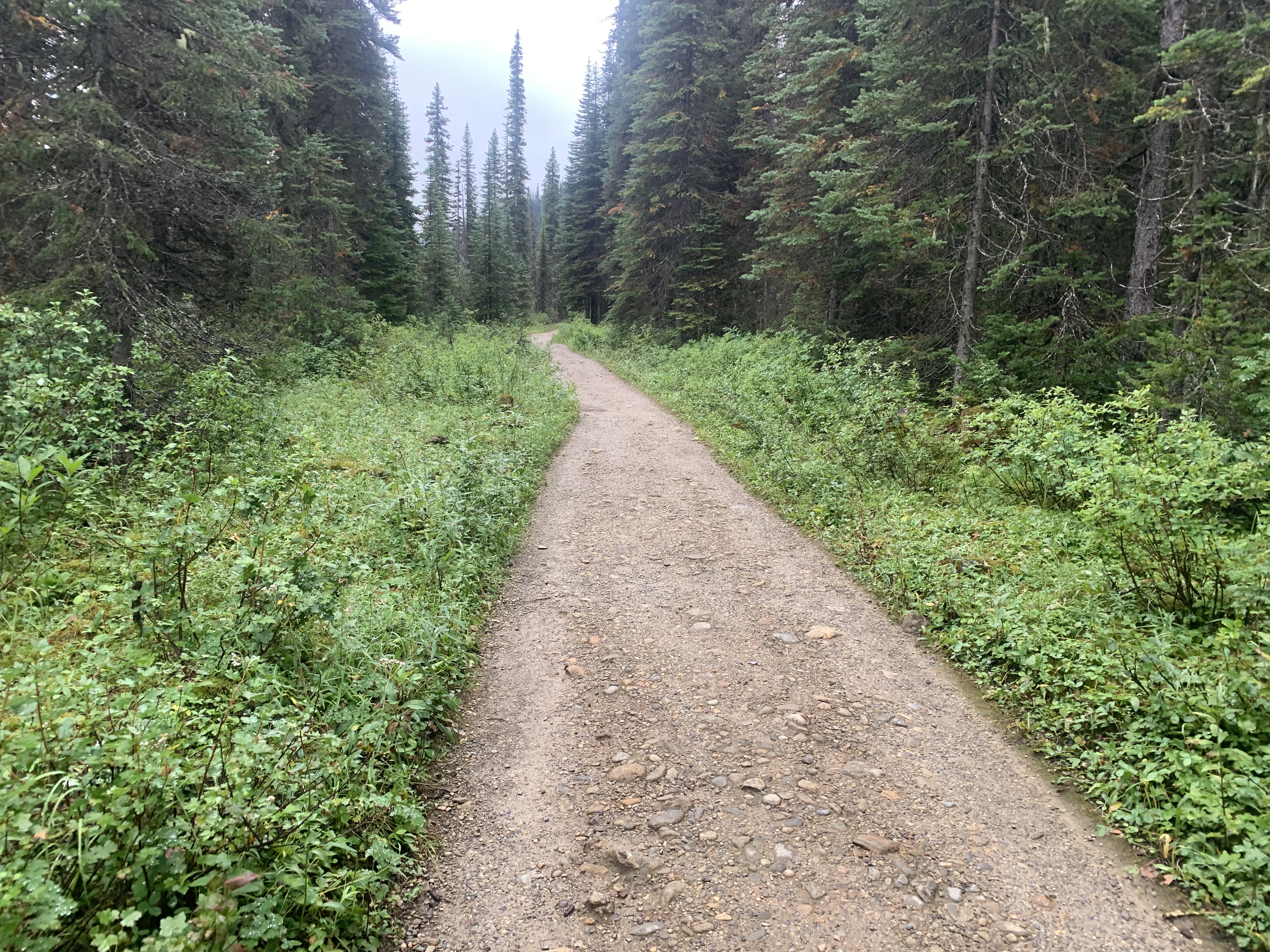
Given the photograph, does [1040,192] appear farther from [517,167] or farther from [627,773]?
[517,167]

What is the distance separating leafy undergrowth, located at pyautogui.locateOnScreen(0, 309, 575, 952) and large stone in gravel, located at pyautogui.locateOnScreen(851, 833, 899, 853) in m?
2.36

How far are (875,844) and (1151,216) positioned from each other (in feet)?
38.9

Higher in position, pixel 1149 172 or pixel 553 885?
pixel 1149 172

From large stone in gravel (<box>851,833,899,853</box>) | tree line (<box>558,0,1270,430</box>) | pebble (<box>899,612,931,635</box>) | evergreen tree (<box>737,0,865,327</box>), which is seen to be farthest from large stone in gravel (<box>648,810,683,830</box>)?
evergreen tree (<box>737,0,865,327</box>)

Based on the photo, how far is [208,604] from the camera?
451 centimetres

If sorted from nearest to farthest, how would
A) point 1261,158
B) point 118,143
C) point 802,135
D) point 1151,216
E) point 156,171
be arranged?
1. point 1261,158
2. point 118,143
3. point 156,171
4. point 1151,216
5. point 802,135

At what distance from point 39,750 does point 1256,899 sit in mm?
5140

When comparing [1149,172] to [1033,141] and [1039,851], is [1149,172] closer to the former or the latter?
[1033,141]

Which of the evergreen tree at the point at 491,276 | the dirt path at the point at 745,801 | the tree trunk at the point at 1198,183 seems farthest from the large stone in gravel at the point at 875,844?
the evergreen tree at the point at 491,276

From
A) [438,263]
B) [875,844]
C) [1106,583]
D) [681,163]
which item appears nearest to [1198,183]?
[1106,583]

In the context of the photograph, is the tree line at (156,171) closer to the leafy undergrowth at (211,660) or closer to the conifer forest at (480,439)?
the conifer forest at (480,439)

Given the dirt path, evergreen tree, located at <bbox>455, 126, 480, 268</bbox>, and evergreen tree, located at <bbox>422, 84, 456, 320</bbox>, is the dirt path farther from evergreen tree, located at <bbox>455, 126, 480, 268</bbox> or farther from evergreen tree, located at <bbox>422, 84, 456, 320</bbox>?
evergreen tree, located at <bbox>455, 126, 480, 268</bbox>

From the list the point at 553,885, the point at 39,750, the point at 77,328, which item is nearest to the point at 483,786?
the point at 553,885

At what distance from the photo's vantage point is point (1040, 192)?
37.4ft
